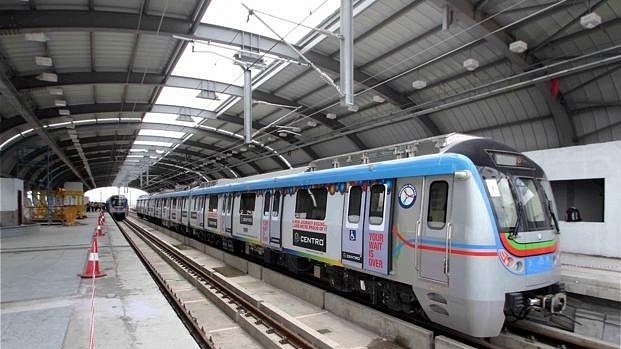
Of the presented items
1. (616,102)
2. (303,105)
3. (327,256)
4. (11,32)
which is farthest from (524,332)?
(303,105)

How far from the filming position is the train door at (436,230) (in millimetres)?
6031

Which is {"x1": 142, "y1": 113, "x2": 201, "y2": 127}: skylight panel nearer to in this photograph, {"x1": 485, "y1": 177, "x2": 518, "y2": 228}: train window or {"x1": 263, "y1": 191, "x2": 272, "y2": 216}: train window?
{"x1": 263, "y1": 191, "x2": 272, "y2": 216}: train window

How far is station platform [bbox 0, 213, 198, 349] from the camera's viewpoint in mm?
6035

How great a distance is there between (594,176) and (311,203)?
354 inches

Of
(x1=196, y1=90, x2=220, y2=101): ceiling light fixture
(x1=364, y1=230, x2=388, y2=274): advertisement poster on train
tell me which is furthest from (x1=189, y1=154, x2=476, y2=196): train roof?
(x1=196, y1=90, x2=220, y2=101): ceiling light fixture

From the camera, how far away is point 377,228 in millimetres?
7301

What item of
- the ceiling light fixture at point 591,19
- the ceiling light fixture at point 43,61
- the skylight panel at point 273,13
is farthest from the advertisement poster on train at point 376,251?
the ceiling light fixture at point 43,61

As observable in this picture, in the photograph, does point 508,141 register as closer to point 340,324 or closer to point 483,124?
point 483,124

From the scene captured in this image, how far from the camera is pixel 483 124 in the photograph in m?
23.1

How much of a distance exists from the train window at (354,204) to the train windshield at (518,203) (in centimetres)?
252

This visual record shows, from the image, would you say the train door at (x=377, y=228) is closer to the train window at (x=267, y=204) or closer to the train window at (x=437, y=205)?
the train window at (x=437, y=205)

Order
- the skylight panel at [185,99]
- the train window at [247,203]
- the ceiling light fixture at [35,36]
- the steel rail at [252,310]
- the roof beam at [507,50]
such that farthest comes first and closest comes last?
the skylight panel at [185,99] < the roof beam at [507,50] < the ceiling light fixture at [35,36] < the train window at [247,203] < the steel rail at [252,310]

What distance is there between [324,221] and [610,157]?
9.18m

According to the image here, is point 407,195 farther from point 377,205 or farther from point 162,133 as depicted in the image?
point 162,133
